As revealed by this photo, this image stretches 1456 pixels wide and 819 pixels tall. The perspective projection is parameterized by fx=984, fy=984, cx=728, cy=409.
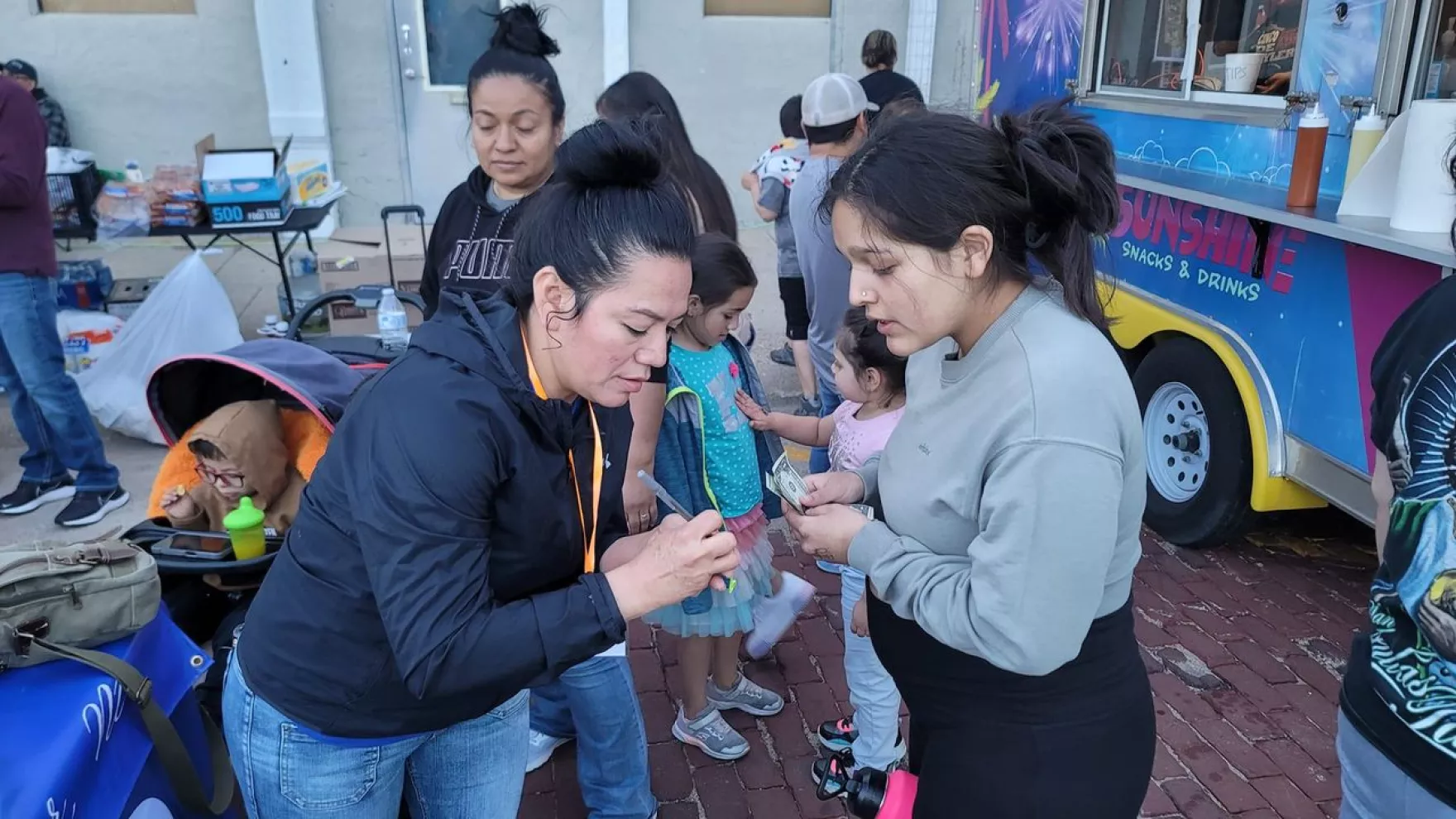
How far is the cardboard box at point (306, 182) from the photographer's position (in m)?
6.40

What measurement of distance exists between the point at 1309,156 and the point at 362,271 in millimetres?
4727

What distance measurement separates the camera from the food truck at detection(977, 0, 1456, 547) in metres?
2.97

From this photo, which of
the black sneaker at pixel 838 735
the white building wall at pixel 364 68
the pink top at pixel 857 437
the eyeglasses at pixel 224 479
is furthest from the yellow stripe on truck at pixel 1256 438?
the white building wall at pixel 364 68

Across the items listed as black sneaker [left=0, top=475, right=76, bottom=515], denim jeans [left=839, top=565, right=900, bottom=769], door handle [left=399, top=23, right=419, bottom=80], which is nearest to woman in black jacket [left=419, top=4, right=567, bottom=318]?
denim jeans [left=839, top=565, right=900, bottom=769]

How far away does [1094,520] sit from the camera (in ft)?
4.27

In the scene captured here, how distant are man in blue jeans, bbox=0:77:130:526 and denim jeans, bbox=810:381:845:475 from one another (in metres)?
3.15

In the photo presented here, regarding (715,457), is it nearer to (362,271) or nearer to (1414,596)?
(1414,596)

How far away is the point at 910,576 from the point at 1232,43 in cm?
337

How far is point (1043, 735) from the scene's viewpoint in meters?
1.50

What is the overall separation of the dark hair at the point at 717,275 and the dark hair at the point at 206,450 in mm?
1371

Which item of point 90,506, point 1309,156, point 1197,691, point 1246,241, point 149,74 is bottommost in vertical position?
point 1197,691

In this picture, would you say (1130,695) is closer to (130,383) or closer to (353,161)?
(130,383)

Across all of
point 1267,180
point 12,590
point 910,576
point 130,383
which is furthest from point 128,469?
point 1267,180

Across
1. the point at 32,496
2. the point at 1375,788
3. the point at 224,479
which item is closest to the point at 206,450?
the point at 224,479
